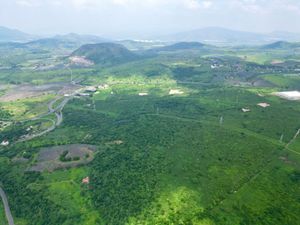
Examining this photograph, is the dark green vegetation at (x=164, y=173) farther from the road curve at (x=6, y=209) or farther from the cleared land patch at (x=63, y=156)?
the road curve at (x=6, y=209)

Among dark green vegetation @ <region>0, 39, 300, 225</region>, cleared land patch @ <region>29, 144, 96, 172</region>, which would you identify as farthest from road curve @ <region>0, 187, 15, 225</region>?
cleared land patch @ <region>29, 144, 96, 172</region>

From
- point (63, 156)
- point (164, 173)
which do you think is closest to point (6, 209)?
point (63, 156)

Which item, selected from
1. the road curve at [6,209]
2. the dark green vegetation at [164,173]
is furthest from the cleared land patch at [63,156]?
the road curve at [6,209]

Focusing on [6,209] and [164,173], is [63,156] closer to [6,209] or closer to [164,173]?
[6,209]

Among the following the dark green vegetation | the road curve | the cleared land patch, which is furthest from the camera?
the cleared land patch

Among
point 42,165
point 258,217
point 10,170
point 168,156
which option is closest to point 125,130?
point 168,156

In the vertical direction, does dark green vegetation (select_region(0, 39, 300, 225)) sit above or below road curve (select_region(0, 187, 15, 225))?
above

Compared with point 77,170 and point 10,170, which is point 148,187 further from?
point 10,170

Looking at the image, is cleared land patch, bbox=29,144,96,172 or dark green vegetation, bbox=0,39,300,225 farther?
cleared land patch, bbox=29,144,96,172

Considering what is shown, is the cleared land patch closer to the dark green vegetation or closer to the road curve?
the dark green vegetation
